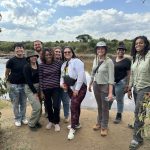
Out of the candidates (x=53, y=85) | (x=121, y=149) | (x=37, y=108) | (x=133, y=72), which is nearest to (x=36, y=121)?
(x=37, y=108)

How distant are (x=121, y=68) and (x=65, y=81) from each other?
1350 mm

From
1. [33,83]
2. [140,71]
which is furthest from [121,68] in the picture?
[33,83]

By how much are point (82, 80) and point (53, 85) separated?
0.66 meters

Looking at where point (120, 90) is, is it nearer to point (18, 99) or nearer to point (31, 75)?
point (31, 75)

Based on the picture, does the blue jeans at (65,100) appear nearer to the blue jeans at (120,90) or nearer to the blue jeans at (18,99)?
the blue jeans at (18,99)

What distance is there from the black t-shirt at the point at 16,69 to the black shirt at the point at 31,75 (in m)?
0.24

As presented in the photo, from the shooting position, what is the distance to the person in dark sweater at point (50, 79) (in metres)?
7.16

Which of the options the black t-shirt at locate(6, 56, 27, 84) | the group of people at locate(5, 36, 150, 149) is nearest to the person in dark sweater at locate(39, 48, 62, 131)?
the group of people at locate(5, 36, 150, 149)

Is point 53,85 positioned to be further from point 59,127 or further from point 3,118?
point 3,118

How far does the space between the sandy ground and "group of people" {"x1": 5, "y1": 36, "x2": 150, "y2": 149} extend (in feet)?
0.49

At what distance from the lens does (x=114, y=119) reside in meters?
8.35

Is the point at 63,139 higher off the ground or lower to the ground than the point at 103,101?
lower

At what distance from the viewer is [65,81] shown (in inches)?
278

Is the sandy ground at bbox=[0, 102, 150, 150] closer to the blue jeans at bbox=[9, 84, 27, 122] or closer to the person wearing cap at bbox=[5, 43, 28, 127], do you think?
→ the blue jeans at bbox=[9, 84, 27, 122]
